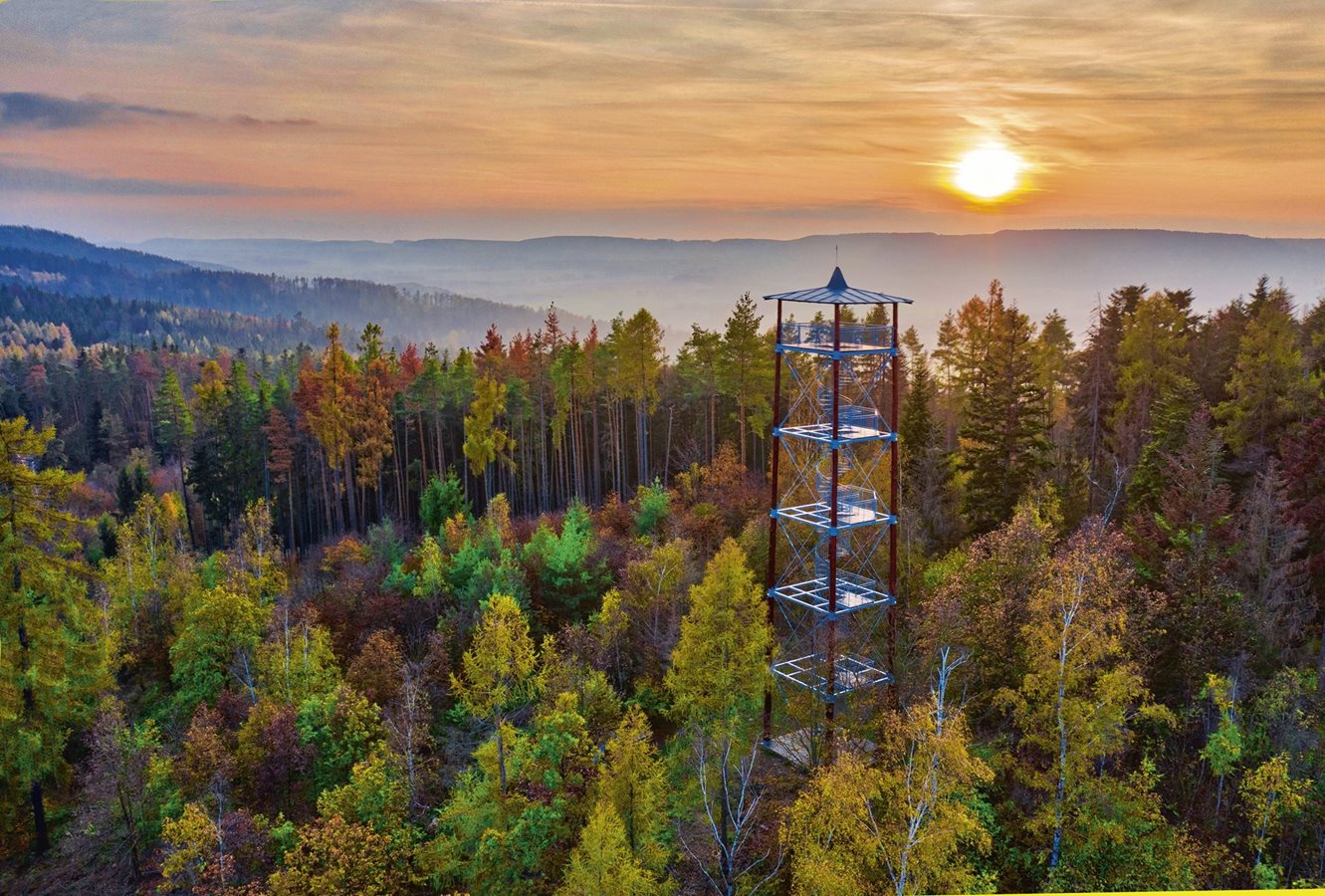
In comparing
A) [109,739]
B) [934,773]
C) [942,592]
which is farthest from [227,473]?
[934,773]

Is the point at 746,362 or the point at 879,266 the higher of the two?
the point at 879,266

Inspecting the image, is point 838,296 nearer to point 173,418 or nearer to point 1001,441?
point 1001,441

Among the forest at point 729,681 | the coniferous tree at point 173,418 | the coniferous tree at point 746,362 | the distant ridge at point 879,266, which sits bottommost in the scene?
the forest at point 729,681

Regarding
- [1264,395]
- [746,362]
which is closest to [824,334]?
[1264,395]

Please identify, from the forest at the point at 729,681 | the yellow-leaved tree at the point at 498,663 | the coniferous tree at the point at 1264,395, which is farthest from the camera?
the coniferous tree at the point at 1264,395

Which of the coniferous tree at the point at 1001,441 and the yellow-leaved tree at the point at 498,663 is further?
the coniferous tree at the point at 1001,441

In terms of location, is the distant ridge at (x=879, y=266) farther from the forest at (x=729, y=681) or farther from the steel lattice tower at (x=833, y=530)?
the forest at (x=729, y=681)

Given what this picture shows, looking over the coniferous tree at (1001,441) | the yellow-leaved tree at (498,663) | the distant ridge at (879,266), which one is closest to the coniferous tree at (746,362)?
the distant ridge at (879,266)

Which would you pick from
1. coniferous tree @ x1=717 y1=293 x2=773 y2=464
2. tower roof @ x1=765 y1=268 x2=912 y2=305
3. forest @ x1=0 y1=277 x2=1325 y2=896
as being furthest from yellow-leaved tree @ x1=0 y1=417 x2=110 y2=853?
Answer: coniferous tree @ x1=717 y1=293 x2=773 y2=464
